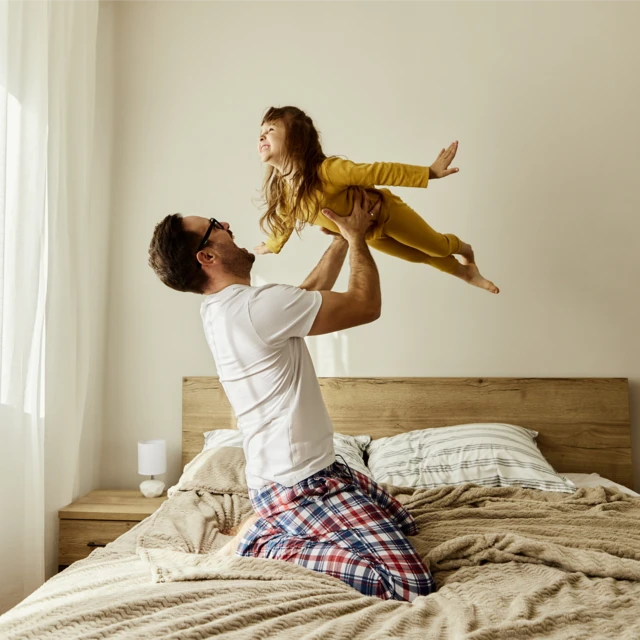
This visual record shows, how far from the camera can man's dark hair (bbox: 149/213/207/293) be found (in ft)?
5.74

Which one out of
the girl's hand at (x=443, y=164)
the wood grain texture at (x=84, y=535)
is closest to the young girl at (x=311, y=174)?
the girl's hand at (x=443, y=164)

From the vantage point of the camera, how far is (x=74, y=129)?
290 centimetres

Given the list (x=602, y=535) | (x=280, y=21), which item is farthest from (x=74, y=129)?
(x=602, y=535)

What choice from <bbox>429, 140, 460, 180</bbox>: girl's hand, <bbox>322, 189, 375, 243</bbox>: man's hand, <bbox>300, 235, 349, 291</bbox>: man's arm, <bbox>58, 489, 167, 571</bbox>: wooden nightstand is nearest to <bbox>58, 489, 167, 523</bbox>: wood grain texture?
<bbox>58, 489, 167, 571</bbox>: wooden nightstand

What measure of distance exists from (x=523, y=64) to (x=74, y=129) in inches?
82.2

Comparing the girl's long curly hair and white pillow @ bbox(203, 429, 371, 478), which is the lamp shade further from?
the girl's long curly hair

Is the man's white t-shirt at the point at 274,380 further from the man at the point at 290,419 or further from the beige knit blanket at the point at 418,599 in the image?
the beige knit blanket at the point at 418,599

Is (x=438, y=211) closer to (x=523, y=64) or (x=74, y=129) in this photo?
(x=523, y=64)

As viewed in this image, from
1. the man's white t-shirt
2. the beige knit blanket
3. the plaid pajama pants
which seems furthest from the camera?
the man's white t-shirt

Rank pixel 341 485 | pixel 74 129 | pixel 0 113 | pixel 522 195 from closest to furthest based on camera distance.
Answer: pixel 341 485
pixel 0 113
pixel 74 129
pixel 522 195

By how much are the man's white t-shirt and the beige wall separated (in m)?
1.47

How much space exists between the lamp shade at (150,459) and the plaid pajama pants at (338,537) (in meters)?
1.42

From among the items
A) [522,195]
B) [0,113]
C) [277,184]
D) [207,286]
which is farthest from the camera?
[522,195]

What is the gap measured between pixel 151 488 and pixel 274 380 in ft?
5.05
